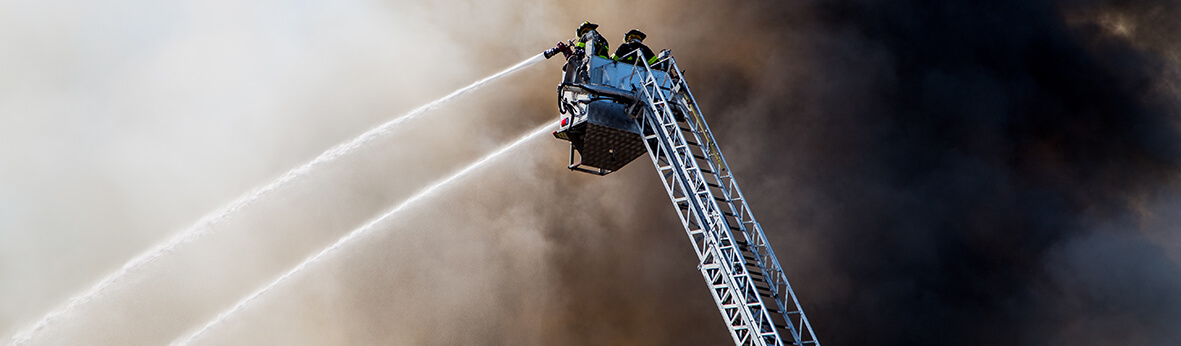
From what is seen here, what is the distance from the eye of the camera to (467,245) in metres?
40.8

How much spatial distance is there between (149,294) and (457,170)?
44.5 ft

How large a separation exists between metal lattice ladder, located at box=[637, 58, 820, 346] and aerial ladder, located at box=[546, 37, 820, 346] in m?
0.02

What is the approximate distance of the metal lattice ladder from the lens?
18.4m

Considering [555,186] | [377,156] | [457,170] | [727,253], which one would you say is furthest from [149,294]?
[727,253]

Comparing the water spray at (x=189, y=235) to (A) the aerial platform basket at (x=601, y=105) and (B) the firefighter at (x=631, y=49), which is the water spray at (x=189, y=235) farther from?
(A) the aerial platform basket at (x=601, y=105)

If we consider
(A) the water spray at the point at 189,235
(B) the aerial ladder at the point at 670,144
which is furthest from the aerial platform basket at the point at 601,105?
(A) the water spray at the point at 189,235

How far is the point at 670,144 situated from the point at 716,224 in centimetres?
218

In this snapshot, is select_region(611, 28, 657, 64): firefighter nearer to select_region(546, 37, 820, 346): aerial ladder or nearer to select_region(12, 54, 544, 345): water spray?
select_region(546, 37, 820, 346): aerial ladder

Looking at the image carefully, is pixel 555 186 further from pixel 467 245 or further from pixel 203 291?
pixel 203 291

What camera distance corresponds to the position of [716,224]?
761 inches

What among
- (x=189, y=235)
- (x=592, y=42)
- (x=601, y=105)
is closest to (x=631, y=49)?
(x=592, y=42)

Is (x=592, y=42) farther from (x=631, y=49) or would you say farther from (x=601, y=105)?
(x=601, y=105)

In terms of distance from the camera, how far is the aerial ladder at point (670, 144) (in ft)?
62.4

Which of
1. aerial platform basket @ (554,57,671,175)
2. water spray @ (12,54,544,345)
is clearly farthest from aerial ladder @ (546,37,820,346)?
water spray @ (12,54,544,345)
